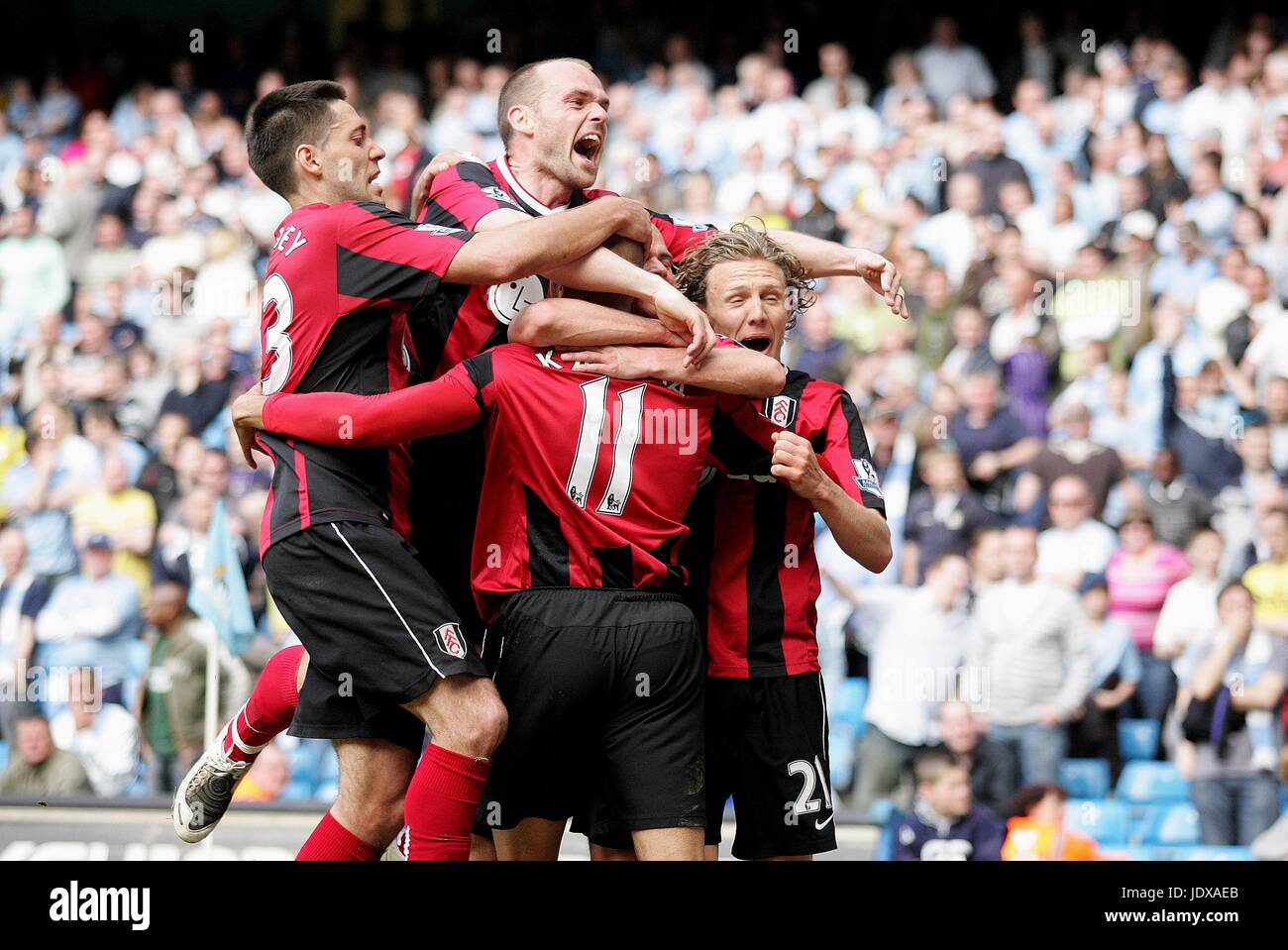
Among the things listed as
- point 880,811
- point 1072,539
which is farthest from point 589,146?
point 1072,539

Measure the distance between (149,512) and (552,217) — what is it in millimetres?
5389

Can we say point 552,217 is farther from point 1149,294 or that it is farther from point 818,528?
point 1149,294

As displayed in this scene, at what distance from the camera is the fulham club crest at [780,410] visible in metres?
4.12

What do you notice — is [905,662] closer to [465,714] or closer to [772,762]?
[772,762]

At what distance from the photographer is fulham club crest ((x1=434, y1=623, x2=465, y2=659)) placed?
3.73 m

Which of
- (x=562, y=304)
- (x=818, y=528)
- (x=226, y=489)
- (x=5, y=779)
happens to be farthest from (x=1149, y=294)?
(x=5, y=779)

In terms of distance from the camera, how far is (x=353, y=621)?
3.77m

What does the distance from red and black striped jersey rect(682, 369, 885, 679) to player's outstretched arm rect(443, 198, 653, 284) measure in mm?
650

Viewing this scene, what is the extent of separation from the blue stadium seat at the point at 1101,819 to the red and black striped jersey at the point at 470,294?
3.63 m

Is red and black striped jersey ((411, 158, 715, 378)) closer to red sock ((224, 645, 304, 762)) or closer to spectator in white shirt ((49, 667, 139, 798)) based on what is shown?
red sock ((224, 645, 304, 762))

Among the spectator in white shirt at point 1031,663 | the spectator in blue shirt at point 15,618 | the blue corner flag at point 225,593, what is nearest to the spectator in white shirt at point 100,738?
the spectator in blue shirt at point 15,618

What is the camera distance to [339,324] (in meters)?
3.97

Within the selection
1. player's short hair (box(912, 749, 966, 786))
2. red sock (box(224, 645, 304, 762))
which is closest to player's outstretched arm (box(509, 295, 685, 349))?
red sock (box(224, 645, 304, 762))
